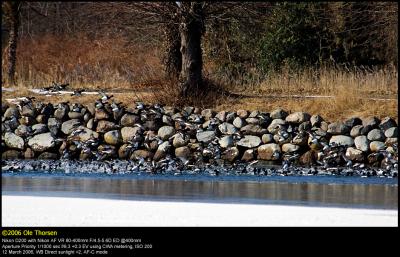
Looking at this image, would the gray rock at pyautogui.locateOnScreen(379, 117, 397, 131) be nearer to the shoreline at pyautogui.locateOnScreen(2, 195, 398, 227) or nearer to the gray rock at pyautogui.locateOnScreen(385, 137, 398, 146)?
the gray rock at pyautogui.locateOnScreen(385, 137, 398, 146)

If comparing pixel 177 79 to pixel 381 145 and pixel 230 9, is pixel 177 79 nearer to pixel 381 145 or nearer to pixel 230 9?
pixel 230 9

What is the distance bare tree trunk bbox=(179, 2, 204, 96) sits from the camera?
851 inches

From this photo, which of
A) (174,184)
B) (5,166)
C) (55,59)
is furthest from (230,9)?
(55,59)

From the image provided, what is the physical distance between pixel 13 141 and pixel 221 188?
765 centimetres

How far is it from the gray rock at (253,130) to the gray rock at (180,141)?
1.19 metres

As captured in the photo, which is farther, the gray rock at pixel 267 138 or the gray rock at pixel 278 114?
the gray rock at pixel 278 114

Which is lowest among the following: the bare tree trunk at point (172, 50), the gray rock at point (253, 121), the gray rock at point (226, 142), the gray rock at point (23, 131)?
the gray rock at point (226, 142)

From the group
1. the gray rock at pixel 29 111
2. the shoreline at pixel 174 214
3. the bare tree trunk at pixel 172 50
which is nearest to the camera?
the shoreline at pixel 174 214

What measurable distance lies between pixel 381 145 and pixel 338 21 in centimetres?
1093

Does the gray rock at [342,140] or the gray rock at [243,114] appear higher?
the gray rock at [243,114]

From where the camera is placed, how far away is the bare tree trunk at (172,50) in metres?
23.6

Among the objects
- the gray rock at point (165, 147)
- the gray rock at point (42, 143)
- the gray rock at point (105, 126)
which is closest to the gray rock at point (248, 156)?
the gray rock at point (165, 147)

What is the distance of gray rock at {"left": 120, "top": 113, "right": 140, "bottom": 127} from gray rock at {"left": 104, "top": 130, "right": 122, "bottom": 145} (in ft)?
1.14

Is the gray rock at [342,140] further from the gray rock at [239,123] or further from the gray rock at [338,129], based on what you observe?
the gray rock at [239,123]
